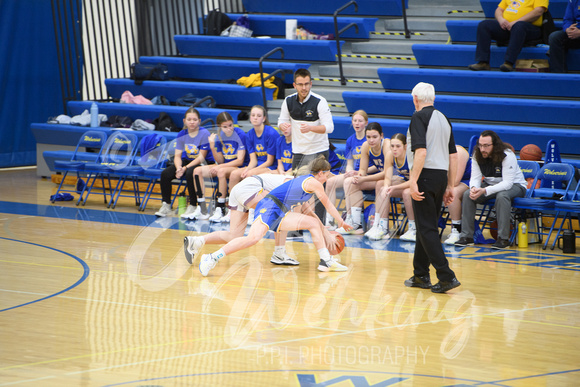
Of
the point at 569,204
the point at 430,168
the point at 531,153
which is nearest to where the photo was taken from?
the point at 430,168

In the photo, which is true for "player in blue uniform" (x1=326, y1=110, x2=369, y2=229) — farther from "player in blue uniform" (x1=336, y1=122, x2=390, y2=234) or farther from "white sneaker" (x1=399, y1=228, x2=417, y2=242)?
"white sneaker" (x1=399, y1=228, x2=417, y2=242)

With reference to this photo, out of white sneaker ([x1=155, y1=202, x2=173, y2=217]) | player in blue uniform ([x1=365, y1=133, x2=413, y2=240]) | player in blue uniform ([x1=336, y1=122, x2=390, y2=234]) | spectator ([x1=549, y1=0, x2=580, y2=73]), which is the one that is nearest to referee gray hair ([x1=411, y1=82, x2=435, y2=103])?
player in blue uniform ([x1=365, y1=133, x2=413, y2=240])

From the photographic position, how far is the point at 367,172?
959 centimetres

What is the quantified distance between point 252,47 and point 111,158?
4205 mm

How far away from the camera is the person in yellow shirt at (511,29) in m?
11.6

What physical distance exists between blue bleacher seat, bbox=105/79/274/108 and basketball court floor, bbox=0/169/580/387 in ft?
16.2

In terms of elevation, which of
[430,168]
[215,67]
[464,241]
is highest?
[215,67]

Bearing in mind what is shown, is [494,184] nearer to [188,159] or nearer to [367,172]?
[367,172]

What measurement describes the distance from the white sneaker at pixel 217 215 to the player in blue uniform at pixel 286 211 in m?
3.04

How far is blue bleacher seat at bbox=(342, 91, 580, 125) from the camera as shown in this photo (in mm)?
10969

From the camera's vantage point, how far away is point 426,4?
47.9ft

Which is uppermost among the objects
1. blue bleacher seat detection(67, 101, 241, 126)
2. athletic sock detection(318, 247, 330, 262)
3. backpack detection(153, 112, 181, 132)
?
blue bleacher seat detection(67, 101, 241, 126)

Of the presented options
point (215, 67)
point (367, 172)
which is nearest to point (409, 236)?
point (367, 172)

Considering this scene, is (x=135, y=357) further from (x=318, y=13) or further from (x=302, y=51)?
(x=318, y=13)
